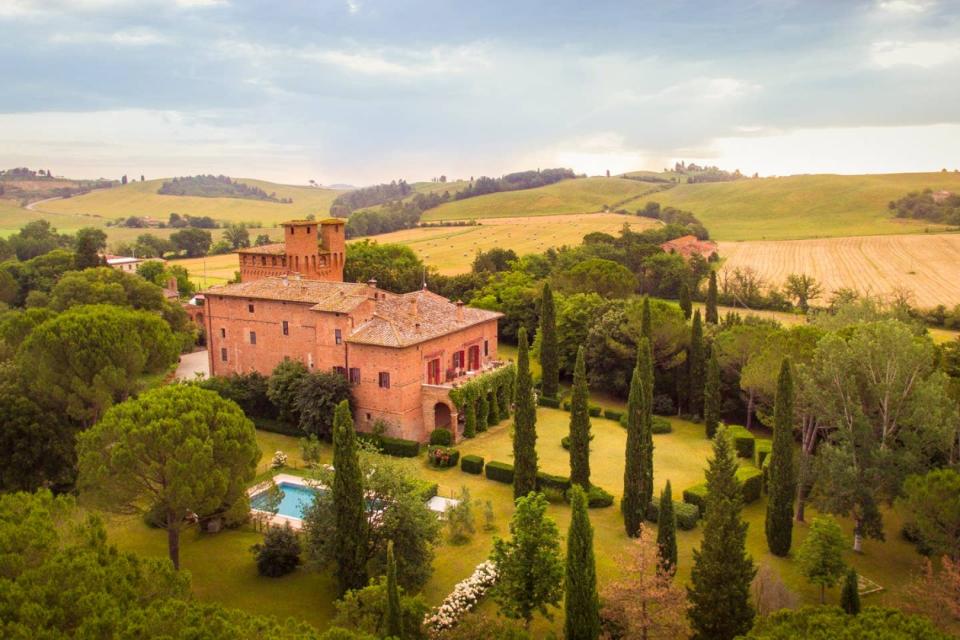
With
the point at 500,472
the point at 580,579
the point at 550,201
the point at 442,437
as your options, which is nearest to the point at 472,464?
the point at 500,472

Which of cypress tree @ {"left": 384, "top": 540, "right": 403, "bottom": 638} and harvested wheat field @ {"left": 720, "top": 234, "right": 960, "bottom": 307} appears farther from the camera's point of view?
harvested wheat field @ {"left": 720, "top": 234, "right": 960, "bottom": 307}

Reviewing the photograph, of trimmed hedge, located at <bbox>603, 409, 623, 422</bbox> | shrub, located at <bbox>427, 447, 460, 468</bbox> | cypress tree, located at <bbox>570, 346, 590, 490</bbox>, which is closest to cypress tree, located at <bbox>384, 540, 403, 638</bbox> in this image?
cypress tree, located at <bbox>570, 346, 590, 490</bbox>

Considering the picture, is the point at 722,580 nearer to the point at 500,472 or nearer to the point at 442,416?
the point at 500,472

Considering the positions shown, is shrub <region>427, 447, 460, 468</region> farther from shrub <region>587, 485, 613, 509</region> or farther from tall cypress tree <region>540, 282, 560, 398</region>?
tall cypress tree <region>540, 282, 560, 398</region>

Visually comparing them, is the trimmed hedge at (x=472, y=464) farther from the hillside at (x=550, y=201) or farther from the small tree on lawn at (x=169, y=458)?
the hillside at (x=550, y=201)

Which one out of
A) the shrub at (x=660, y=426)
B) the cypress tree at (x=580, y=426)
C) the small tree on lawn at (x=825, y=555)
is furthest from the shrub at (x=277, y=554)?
Result: the shrub at (x=660, y=426)

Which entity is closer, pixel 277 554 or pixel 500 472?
pixel 277 554
